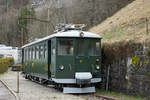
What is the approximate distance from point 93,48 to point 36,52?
5.04 meters

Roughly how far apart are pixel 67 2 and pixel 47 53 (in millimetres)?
16380

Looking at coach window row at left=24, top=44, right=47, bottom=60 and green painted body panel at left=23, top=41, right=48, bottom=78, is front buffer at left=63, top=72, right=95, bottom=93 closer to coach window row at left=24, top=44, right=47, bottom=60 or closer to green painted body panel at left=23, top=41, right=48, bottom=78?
green painted body panel at left=23, top=41, right=48, bottom=78

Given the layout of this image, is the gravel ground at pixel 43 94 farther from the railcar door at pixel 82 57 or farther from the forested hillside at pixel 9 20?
the forested hillside at pixel 9 20

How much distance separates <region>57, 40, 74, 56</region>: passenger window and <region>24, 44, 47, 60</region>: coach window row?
204 centimetres

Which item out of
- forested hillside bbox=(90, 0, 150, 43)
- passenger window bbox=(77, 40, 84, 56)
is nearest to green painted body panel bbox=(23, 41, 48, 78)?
passenger window bbox=(77, 40, 84, 56)

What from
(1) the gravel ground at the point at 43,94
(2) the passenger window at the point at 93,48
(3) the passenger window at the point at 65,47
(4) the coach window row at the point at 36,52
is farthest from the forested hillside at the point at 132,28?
(1) the gravel ground at the point at 43,94

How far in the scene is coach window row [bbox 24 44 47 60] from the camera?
1562cm

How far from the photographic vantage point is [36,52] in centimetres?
1786

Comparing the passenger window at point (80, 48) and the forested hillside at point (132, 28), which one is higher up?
the forested hillside at point (132, 28)

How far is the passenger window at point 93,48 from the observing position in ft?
45.5

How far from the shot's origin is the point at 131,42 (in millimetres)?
12141

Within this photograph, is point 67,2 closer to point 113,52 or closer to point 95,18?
point 95,18

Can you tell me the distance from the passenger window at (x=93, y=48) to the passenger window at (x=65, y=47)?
0.92 metres

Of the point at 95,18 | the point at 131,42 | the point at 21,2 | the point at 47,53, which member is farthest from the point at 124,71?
the point at 21,2
